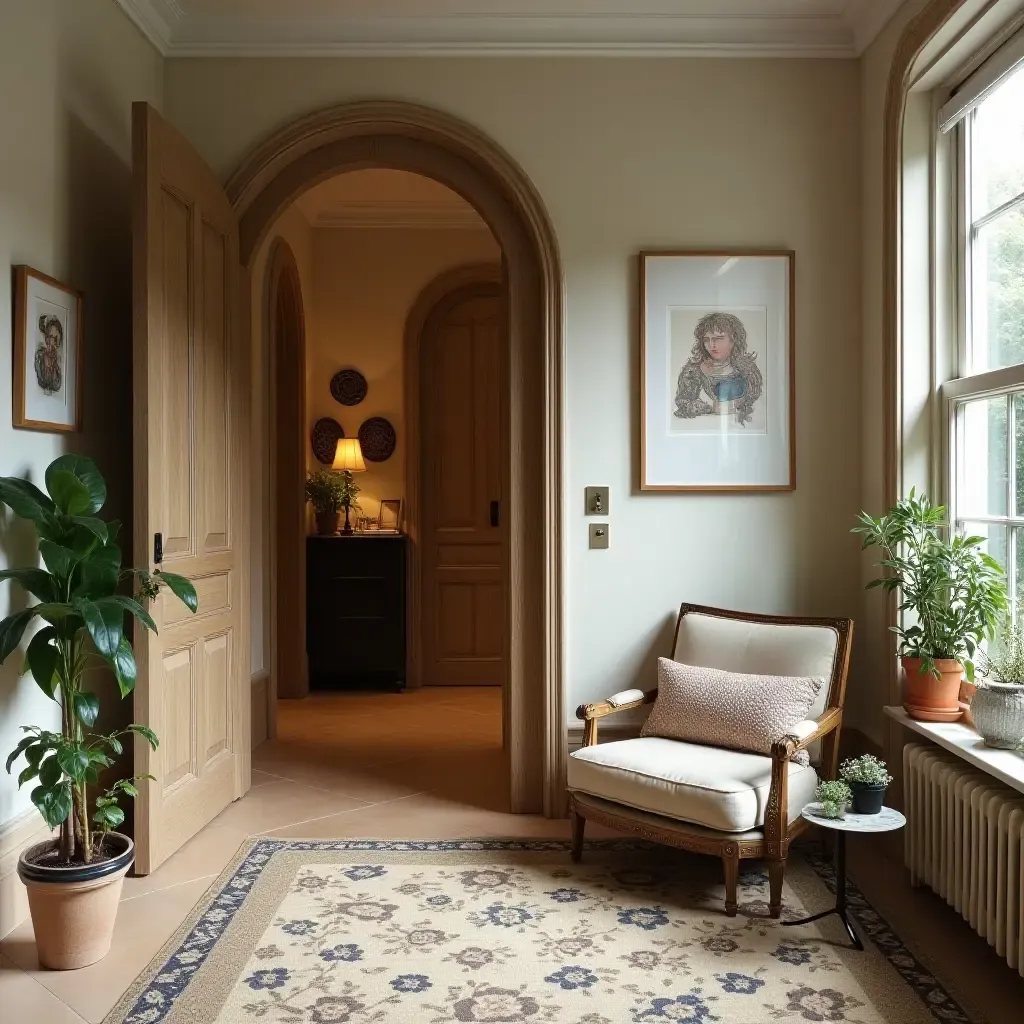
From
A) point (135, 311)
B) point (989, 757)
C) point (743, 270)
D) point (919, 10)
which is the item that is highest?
point (919, 10)

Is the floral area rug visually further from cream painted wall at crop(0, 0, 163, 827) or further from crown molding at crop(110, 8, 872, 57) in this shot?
crown molding at crop(110, 8, 872, 57)

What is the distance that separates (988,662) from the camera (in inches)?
125

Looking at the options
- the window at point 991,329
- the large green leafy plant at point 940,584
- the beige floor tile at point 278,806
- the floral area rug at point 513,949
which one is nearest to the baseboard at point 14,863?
the floral area rug at point 513,949

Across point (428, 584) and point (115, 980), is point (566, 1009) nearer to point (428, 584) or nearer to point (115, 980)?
point (115, 980)

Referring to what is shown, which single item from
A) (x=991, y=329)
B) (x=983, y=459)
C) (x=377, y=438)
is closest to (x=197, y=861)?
(x=983, y=459)

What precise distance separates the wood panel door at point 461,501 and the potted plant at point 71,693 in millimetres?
3936

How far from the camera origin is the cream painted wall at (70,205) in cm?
295

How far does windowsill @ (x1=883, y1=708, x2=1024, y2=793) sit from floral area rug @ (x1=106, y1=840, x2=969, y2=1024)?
0.58m

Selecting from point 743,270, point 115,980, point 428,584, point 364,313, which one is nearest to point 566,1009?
point 115,980

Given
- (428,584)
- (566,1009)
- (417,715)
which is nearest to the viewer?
(566,1009)

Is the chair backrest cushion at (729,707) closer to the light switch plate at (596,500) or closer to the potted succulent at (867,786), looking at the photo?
the potted succulent at (867,786)

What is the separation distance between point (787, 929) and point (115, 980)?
75.2 inches

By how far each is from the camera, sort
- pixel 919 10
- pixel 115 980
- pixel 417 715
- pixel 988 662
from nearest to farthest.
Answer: pixel 115 980
pixel 988 662
pixel 919 10
pixel 417 715

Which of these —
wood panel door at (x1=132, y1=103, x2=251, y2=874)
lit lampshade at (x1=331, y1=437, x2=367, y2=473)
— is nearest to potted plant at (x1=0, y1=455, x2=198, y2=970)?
wood panel door at (x1=132, y1=103, x2=251, y2=874)
